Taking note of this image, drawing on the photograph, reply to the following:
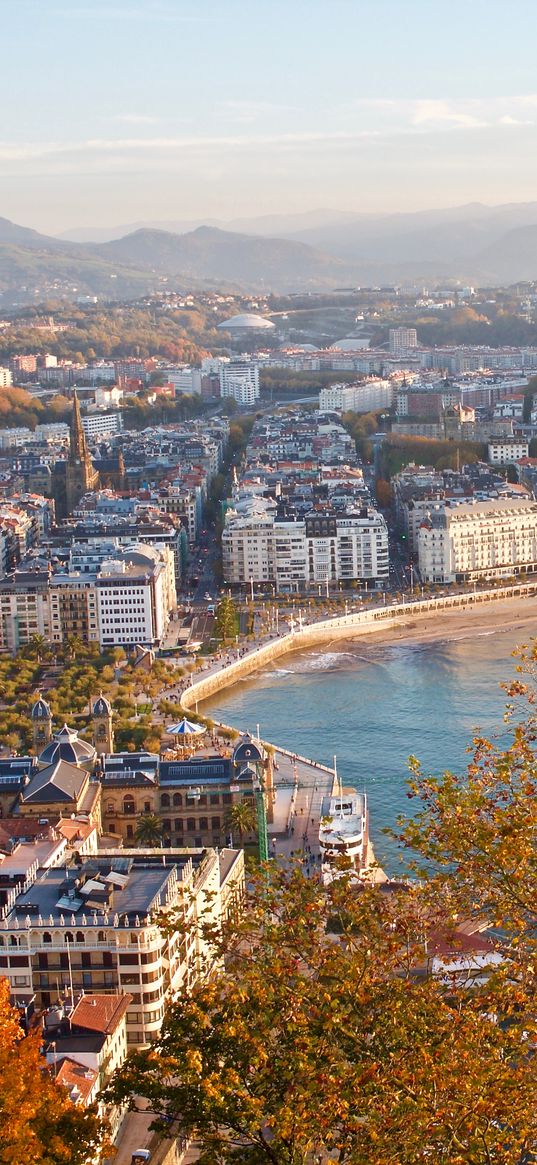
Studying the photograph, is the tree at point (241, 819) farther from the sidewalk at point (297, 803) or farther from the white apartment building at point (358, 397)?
the white apartment building at point (358, 397)

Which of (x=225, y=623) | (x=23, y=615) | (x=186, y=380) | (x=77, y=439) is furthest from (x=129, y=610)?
(x=186, y=380)

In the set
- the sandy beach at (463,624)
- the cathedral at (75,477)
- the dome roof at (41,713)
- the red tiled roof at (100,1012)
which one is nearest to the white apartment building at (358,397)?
the cathedral at (75,477)

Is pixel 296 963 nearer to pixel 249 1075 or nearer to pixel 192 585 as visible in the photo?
pixel 249 1075

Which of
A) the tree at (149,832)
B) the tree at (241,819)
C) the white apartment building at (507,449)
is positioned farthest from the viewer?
the white apartment building at (507,449)

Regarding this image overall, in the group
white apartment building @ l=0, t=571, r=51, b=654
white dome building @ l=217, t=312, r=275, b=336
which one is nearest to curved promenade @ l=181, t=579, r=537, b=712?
white apartment building @ l=0, t=571, r=51, b=654

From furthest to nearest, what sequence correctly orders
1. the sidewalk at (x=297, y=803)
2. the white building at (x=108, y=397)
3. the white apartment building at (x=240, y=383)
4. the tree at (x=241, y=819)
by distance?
the white apartment building at (x=240, y=383) → the white building at (x=108, y=397) → the sidewalk at (x=297, y=803) → the tree at (x=241, y=819)

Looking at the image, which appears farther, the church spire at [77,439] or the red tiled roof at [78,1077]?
the church spire at [77,439]
